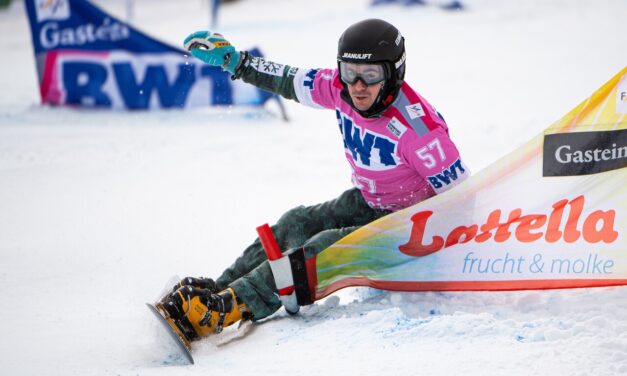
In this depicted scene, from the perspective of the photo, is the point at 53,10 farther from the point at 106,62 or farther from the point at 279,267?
the point at 279,267

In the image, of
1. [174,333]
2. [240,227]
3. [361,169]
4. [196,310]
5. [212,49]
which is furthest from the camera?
[240,227]

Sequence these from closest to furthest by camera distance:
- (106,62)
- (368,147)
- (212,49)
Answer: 1. (368,147)
2. (212,49)
3. (106,62)

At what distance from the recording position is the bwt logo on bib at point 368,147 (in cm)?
347

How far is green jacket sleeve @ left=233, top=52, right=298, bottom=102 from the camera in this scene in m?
3.99

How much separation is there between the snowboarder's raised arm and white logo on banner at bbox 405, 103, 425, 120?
81cm

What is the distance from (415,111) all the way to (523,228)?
76 cm

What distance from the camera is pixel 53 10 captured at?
8.59 metres

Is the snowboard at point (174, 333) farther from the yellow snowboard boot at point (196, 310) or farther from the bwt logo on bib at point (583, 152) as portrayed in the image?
the bwt logo on bib at point (583, 152)

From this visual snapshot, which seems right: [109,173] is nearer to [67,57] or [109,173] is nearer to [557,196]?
[67,57]

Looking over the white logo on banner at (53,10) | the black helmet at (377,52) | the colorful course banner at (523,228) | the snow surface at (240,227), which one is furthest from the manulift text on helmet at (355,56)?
the white logo on banner at (53,10)

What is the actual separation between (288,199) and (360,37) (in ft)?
7.63

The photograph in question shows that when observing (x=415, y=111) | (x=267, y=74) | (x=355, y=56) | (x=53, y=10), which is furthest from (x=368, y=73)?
(x=53, y=10)

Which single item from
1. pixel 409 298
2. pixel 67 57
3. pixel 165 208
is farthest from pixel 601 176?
pixel 67 57

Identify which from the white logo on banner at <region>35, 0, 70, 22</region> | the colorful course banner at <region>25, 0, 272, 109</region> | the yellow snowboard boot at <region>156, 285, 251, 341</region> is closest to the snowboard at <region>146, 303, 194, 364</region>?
the yellow snowboard boot at <region>156, 285, 251, 341</region>
